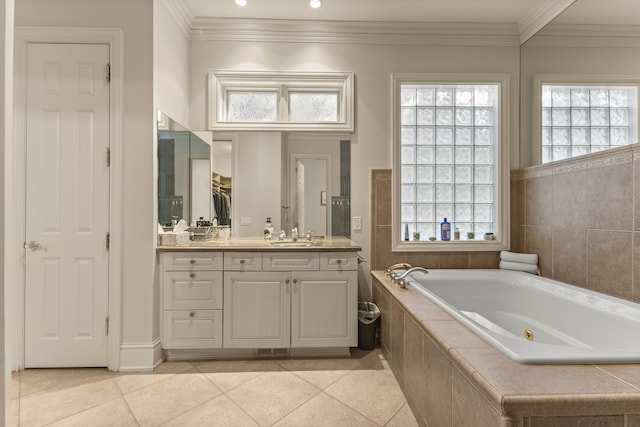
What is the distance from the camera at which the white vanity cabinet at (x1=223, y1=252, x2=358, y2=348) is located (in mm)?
2494

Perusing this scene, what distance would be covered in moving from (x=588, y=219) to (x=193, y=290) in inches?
109

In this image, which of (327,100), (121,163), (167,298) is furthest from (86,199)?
(327,100)

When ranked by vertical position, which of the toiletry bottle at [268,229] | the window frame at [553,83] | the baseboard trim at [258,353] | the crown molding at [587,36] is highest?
the crown molding at [587,36]

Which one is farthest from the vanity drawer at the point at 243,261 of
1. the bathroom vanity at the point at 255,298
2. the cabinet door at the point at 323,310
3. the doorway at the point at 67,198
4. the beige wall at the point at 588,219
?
the beige wall at the point at 588,219

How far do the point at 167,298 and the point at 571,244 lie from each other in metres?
2.93

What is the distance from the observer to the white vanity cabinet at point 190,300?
2471mm

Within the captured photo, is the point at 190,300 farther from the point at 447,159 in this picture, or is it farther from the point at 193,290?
the point at 447,159

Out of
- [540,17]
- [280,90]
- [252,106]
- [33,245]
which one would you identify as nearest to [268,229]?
[252,106]

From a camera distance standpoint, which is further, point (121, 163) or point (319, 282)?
point (319, 282)

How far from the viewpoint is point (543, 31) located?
274 cm

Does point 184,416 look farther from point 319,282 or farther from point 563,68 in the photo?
point 563,68

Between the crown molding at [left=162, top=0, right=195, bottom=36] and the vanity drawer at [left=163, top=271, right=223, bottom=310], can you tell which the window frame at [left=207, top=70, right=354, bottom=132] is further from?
the vanity drawer at [left=163, top=271, right=223, bottom=310]

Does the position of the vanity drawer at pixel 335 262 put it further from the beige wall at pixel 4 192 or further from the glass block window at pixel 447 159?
the beige wall at pixel 4 192

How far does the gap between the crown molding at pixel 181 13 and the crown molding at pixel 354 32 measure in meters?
0.07
